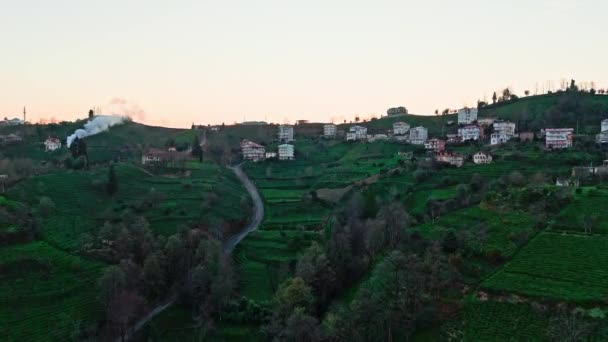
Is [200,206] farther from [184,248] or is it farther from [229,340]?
[229,340]

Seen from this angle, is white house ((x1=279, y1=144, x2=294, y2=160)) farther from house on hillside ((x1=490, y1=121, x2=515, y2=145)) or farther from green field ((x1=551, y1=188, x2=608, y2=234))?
green field ((x1=551, y1=188, x2=608, y2=234))

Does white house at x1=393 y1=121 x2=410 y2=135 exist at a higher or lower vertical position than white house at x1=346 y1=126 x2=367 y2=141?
higher

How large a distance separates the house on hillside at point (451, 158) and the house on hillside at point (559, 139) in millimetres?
14316

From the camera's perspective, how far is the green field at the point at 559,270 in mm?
30422

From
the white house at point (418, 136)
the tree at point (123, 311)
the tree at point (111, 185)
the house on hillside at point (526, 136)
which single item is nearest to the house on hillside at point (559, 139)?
the house on hillside at point (526, 136)

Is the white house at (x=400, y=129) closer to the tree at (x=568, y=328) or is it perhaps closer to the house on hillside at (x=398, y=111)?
the house on hillside at (x=398, y=111)

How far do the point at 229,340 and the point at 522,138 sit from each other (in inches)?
2785

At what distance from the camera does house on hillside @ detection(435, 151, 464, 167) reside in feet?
244

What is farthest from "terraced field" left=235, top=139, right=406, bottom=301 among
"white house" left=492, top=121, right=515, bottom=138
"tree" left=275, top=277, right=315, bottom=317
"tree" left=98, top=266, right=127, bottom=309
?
"white house" left=492, top=121, right=515, bottom=138

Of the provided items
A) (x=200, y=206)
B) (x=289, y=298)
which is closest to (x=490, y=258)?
(x=289, y=298)

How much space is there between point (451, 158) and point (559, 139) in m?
17.5

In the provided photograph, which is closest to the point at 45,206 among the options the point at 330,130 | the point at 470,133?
the point at 470,133

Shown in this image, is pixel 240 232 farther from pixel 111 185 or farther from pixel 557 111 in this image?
pixel 557 111

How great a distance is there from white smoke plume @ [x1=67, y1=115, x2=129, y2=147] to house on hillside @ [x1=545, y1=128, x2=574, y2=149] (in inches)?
3504
